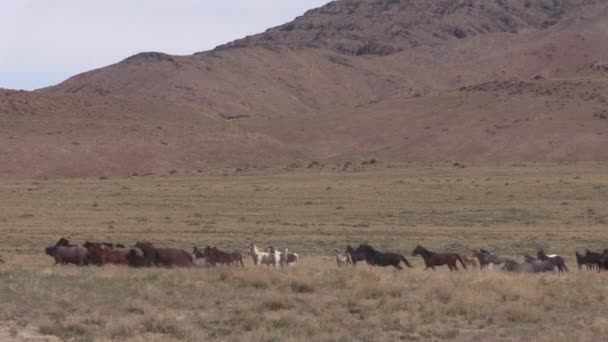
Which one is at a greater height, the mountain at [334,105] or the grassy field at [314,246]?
the mountain at [334,105]

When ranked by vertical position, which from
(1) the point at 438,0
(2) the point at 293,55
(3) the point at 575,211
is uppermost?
(1) the point at 438,0

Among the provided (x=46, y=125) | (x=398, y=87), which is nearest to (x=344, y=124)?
(x=46, y=125)

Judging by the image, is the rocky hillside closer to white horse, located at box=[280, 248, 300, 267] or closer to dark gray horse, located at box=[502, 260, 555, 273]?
white horse, located at box=[280, 248, 300, 267]

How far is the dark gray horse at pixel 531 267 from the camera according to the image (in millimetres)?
20531

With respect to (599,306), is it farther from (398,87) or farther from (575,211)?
(398,87)

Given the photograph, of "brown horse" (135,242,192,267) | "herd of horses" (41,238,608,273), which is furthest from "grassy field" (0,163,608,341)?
"brown horse" (135,242,192,267)

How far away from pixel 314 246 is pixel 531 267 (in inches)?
372

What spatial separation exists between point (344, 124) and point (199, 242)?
227 ft

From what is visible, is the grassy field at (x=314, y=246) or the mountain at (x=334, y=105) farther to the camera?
the mountain at (x=334, y=105)

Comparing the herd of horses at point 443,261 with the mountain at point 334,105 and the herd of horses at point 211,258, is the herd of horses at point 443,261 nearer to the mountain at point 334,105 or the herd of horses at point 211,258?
the herd of horses at point 211,258

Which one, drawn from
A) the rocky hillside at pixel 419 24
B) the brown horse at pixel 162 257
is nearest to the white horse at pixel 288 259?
the brown horse at pixel 162 257

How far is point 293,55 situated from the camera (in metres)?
154

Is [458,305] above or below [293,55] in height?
below

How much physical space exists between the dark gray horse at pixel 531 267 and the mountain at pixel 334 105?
53.4 metres
